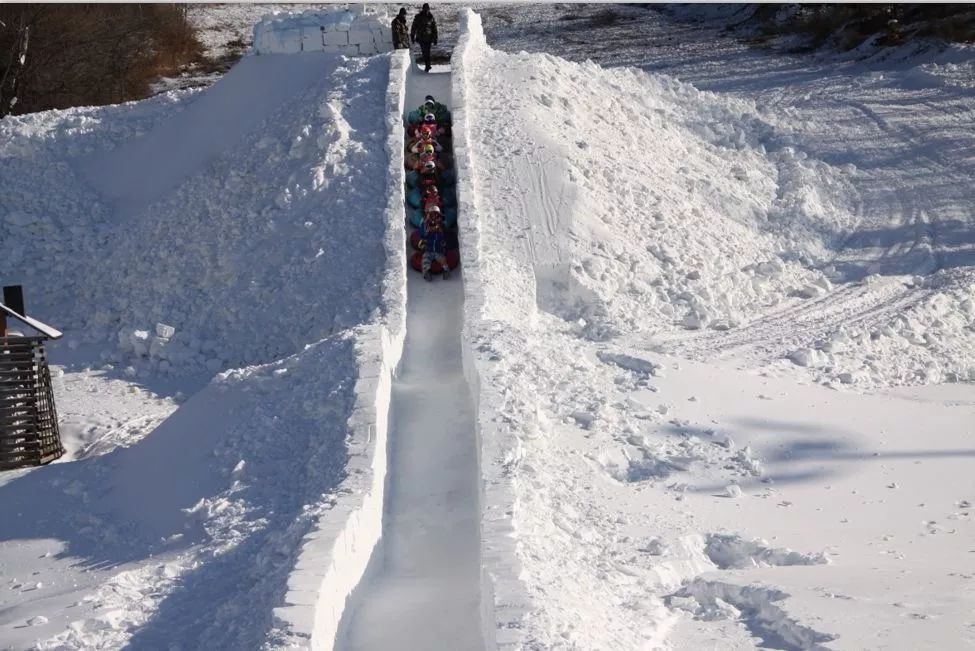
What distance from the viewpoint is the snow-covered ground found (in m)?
7.77

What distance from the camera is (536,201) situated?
14062mm

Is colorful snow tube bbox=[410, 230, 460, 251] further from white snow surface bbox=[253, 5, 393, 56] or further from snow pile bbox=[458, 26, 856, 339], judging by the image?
white snow surface bbox=[253, 5, 393, 56]

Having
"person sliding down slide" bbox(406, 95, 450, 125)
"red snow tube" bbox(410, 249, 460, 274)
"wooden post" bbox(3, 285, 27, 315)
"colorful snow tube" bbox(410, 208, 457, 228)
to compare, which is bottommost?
"wooden post" bbox(3, 285, 27, 315)

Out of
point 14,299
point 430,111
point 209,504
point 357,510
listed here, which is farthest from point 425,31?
point 357,510

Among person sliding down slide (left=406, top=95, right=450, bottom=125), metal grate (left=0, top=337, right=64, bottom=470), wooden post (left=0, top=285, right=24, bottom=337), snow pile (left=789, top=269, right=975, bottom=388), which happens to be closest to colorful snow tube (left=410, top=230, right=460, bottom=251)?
person sliding down slide (left=406, top=95, right=450, bottom=125)

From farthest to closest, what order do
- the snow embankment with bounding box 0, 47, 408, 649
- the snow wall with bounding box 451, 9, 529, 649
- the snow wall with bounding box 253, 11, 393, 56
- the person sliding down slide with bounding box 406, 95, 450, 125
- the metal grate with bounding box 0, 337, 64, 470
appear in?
the snow wall with bounding box 253, 11, 393, 56, the person sliding down slide with bounding box 406, 95, 450, 125, the metal grate with bounding box 0, 337, 64, 470, the snow embankment with bounding box 0, 47, 408, 649, the snow wall with bounding box 451, 9, 529, 649

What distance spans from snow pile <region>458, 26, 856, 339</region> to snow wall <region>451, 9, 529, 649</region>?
0.98 ft

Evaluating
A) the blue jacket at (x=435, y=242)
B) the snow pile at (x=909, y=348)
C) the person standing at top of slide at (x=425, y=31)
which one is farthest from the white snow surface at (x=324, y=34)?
the snow pile at (x=909, y=348)

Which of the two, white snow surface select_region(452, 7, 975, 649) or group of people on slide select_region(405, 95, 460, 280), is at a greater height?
group of people on slide select_region(405, 95, 460, 280)

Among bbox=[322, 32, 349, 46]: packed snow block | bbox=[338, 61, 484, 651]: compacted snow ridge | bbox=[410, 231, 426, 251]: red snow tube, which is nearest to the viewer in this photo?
bbox=[338, 61, 484, 651]: compacted snow ridge

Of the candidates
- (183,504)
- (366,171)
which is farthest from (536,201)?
(183,504)

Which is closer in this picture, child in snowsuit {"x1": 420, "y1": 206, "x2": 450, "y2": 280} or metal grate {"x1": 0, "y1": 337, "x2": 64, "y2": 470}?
metal grate {"x1": 0, "y1": 337, "x2": 64, "y2": 470}

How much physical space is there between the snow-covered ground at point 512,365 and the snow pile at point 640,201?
47 millimetres

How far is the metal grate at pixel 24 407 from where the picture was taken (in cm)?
1201
